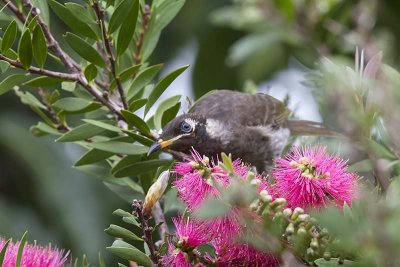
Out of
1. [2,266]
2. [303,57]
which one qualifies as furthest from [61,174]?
[2,266]

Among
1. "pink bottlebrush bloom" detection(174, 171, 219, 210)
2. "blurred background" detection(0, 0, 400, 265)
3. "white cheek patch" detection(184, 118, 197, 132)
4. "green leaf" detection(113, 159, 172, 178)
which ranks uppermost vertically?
"pink bottlebrush bloom" detection(174, 171, 219, 210)

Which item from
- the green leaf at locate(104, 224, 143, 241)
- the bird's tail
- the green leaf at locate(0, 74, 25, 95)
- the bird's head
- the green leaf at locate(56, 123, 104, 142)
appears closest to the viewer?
the green leaf at locate(104, 224, 143, 241)

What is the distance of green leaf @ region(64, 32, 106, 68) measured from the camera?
8.14ft

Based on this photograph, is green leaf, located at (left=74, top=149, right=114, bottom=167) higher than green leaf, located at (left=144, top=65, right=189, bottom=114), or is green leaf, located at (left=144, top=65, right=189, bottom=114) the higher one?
green leaf, located at (left=144, top=65, right=189, bottom=114)

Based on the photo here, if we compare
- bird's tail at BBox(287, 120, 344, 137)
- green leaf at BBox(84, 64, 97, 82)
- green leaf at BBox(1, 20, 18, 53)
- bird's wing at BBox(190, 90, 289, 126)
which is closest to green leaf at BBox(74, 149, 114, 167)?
green leaf at BBox(84, 64, 97, 82)

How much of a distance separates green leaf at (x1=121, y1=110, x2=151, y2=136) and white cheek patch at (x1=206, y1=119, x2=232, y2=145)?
4.15ft

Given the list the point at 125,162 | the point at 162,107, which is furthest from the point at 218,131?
the point at 125,162

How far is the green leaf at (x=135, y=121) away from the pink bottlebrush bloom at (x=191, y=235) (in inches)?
24.1

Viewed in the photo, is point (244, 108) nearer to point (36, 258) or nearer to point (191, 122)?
point (191, 122)

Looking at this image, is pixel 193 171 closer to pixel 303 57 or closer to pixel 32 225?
pixel 303 57

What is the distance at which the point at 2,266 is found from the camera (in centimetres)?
205

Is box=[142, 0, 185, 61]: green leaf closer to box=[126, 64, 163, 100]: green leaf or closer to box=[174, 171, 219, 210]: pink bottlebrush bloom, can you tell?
box=[126, 64, 163, 100]: green leaf

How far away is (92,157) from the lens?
2691 mm

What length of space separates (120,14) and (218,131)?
5.56 ft
